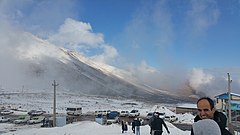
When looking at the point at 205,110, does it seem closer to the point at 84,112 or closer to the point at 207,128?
the point at 207,128

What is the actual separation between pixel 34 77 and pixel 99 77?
38548 millimetres

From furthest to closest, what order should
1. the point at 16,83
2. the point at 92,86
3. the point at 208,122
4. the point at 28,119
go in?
the point at 92,86, the point at 16,83, the point at 28,119, the point at 208,122

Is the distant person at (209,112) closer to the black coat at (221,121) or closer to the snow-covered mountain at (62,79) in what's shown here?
the black coat at (221,121)

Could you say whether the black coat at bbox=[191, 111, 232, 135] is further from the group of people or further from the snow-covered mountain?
the snow-covered mountain

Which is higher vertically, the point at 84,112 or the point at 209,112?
the point at 209,112

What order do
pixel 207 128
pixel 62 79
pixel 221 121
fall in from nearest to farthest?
pixel 207 128 → pixel 221 121 → pixel 62 79

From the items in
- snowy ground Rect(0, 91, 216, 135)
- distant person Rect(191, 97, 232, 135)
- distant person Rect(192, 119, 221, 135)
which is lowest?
snowy ground Rect(0, 91, 216, 135)

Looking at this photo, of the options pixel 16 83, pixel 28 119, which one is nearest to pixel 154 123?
pixel 28 119

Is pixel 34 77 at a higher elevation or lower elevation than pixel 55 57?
lower

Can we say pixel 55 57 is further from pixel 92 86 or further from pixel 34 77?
pixel 92 86

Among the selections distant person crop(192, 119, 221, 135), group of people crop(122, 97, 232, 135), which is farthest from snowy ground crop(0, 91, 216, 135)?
distant person crop(192, 119, 221, 135)

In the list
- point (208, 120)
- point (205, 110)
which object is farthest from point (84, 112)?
point (208, 120)

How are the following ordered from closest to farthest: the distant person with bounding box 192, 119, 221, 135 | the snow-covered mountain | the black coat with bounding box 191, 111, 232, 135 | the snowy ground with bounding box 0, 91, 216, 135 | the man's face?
the distant person with bounding box 192, 119, 221, 135
the black coat with bounding box 191, 111, 232, 135
the man's face
the snowy ground with bounding box 0, 91, 216, 135
the snow-covered mountain

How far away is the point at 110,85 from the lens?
159m
